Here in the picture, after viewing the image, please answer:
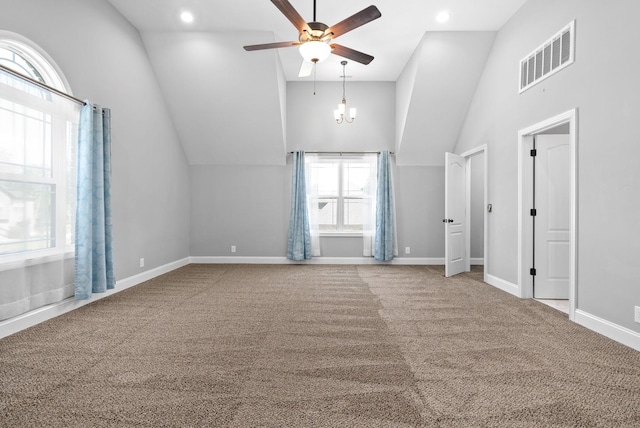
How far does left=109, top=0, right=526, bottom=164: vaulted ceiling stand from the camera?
4266mm

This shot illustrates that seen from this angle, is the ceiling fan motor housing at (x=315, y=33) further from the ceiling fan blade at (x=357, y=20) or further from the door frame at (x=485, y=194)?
the door frame at (x=485, y=194)

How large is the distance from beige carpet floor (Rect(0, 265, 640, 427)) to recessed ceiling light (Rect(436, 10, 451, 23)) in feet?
11.5

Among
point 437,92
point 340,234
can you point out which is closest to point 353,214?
point 340,234

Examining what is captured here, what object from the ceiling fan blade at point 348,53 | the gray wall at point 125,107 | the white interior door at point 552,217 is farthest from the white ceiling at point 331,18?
the white interior door at point 552,217

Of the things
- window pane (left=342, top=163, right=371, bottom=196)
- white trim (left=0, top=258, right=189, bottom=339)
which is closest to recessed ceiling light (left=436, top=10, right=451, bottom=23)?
window pane (left=342, top=163, right=371, bottom=196)

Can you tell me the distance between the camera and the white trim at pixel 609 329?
103 inches

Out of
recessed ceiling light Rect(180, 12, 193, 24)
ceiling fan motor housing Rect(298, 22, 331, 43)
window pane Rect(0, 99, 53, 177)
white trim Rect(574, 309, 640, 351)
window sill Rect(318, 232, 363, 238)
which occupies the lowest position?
white trim Rect(574, 309, 640, 351)

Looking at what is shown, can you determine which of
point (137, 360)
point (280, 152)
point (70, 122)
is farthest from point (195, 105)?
point (137, 360)

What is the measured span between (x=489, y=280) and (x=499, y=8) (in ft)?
11.4

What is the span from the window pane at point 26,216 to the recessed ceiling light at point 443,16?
470 centimetres

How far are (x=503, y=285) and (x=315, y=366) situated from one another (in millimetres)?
3282

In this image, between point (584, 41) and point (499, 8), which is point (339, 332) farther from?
point (499, 8)

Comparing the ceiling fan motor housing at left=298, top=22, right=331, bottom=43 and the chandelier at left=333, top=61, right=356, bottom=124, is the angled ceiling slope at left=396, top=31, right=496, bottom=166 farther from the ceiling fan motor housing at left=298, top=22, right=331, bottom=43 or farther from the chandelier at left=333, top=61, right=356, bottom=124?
the ceiling fan motor housing at left=298, top=22, right=331, bottom=43

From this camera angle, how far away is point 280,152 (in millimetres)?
6480
